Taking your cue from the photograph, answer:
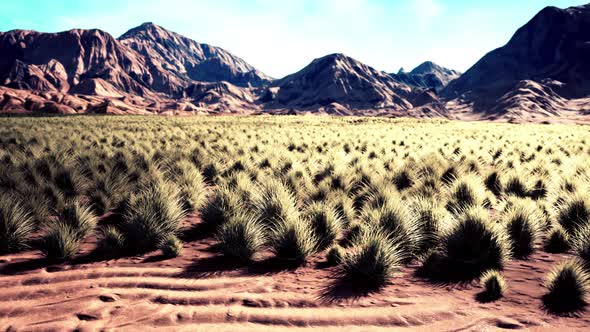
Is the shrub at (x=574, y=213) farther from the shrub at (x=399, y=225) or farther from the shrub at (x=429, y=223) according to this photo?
the shrub at (x=399, y=225)

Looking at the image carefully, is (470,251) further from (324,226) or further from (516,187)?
Answer: (516,187)

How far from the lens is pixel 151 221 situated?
555 cm

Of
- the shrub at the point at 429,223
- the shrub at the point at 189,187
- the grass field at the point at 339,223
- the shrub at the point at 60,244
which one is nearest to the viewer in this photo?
the grass field at the point at 339,223

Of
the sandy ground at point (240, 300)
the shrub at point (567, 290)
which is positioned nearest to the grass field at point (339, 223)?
the shrub at point (567, 290)

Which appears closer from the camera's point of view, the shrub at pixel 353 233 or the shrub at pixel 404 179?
the shrub at pixel 353 233

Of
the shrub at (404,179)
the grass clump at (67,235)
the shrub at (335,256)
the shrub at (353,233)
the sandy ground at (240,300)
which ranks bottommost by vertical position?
the sandy ground at (240,300)

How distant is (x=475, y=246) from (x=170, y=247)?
413 cm

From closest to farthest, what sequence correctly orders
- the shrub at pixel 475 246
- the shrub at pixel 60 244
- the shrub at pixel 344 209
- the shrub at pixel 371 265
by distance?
1. the shrub at pixel 371 265
2. the shrub at pixel 475 246
3. the shrub at pixel 60 244
4. the shrub at pixel 344 209

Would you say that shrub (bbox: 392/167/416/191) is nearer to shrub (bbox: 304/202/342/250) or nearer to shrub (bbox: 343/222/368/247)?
shrub (bbox: 343/222/368/247)

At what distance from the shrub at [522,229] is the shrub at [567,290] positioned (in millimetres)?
1181

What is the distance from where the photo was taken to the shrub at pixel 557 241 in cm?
512

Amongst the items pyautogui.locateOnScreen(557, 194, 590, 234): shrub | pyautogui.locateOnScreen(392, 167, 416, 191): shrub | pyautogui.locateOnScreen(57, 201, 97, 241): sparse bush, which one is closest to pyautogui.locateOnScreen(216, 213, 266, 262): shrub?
pyautogui.locateOnScreen(57, 201, 97, 241): sparse bush

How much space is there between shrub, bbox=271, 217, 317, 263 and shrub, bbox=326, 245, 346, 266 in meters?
0.29

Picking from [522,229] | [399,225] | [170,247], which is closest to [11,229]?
[170,247]
